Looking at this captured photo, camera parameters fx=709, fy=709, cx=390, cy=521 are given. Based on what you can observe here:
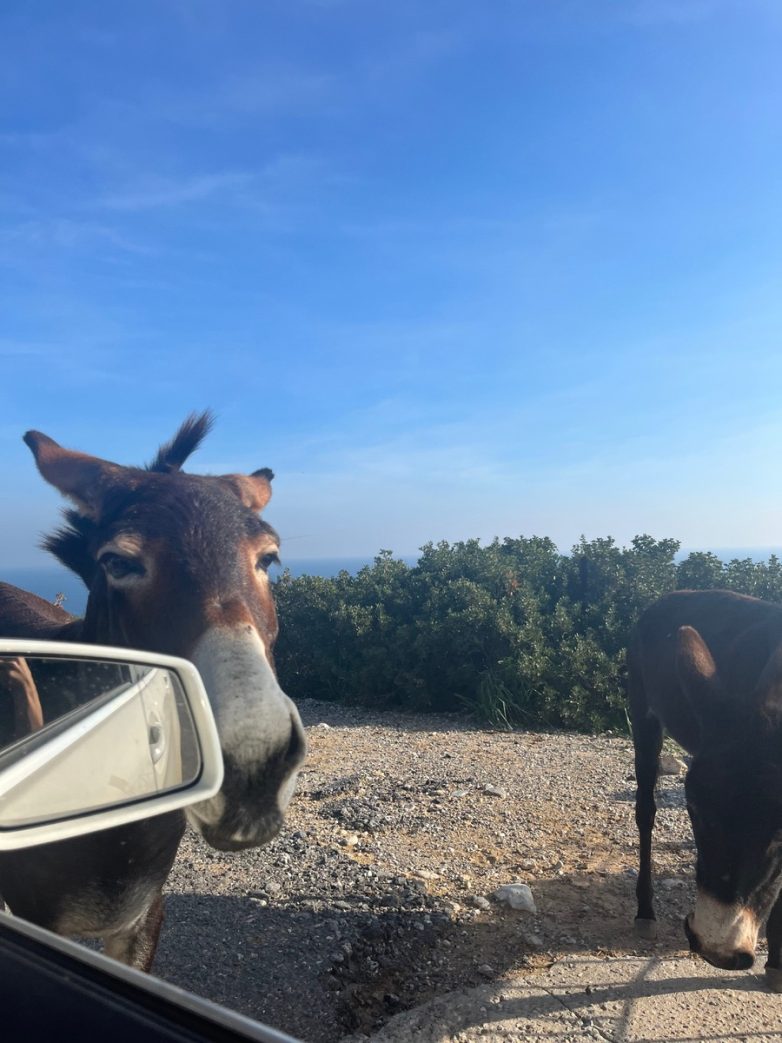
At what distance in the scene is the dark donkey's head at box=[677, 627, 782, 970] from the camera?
304 cm

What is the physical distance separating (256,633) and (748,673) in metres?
2.74

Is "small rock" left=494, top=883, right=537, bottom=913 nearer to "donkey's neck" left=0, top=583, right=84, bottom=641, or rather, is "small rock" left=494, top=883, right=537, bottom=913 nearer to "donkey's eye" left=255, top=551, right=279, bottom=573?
"donkey's eye" left=255, top=551, right=279, bottom=573

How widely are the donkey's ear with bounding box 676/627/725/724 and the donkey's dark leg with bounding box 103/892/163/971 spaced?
2650 mm

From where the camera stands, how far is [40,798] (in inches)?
62.3

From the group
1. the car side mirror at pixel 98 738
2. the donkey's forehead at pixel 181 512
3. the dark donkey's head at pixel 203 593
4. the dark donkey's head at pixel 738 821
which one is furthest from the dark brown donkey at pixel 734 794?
the car side mirror at pixel 98 738

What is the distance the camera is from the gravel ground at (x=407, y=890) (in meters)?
3.25

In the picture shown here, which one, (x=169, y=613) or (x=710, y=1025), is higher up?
(x=169, y=613)

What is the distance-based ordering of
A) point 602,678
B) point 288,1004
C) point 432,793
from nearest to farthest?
1. point 288,1004
2. point 432,793
3. point 602,678

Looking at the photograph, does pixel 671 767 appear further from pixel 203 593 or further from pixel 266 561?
pixel 203 593

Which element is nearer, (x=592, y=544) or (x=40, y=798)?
(x=40, y=798)

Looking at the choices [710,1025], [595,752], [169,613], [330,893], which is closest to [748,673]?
[710,1025]

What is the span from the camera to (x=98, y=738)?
6.10 feet

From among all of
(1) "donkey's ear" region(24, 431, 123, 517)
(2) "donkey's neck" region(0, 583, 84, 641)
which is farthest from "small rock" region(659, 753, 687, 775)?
(1) "donkey's ear" region(24, 431, 123, 517)

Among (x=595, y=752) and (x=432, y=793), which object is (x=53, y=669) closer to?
(x=432, y=793)
